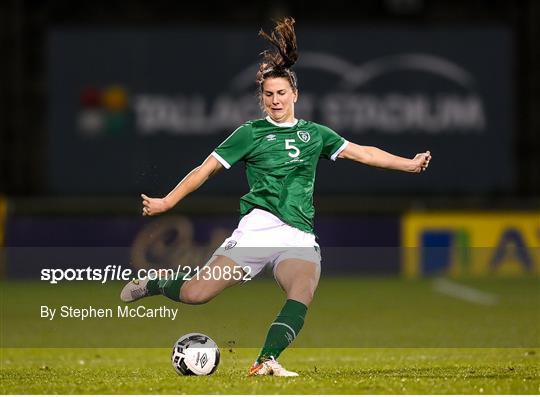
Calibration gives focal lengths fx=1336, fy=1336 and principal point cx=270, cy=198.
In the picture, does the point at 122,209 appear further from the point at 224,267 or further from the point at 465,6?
the point at 224,267

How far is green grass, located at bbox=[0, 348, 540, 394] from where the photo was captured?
319 inches

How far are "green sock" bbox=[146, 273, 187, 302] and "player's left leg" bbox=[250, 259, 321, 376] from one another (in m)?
0.64

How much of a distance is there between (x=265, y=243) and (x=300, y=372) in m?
1.26

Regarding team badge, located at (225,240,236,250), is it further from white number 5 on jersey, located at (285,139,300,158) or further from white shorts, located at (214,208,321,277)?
white number 5 on jersey, located at (285,139,300,158)

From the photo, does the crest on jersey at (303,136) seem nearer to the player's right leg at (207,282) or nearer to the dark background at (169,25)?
the player's right leg at (207,282)

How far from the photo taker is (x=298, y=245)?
28.1 feet

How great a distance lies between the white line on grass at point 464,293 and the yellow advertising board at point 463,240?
1.50 feet

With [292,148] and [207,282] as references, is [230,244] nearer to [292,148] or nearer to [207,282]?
[207,282]

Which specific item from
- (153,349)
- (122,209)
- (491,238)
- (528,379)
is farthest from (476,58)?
(528,379)

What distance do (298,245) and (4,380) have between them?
2.22 m

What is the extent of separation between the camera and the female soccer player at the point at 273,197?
853 cm

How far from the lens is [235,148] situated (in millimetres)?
8586

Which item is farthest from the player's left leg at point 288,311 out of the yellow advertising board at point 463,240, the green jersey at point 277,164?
the yellow advertising board at point 463,240

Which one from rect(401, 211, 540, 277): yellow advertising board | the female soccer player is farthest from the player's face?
rect(401, 211, 540, 277): yellow advertising board
